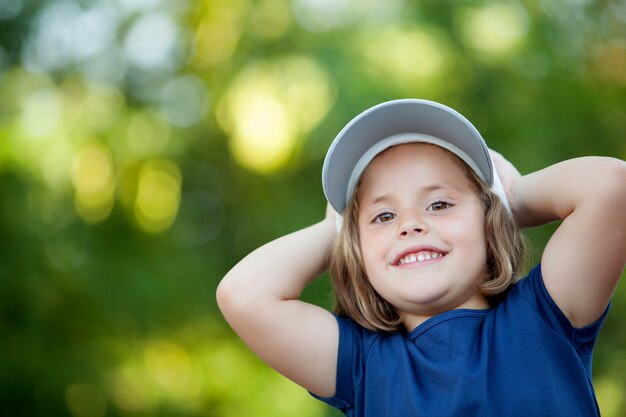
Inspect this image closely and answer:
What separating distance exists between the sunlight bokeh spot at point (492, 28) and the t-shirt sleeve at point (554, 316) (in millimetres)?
2826

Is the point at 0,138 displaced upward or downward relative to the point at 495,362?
upward

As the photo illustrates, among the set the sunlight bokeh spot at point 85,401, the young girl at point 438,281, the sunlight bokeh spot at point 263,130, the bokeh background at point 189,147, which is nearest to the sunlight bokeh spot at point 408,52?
the bokeh background at point 189,147

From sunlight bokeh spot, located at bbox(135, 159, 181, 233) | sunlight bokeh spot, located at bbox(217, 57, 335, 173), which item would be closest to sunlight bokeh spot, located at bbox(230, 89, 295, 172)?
sunlight bokeh spot, located at bbox(217, 57, 335, 173)

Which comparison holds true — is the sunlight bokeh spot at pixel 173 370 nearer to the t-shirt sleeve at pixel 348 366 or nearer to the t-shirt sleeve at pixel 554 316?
the t-shirt sleeve at pixel 348 366

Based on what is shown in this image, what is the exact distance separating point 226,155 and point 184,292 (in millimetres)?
736

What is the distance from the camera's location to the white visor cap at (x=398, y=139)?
151cm

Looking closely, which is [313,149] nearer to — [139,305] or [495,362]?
[139,305]

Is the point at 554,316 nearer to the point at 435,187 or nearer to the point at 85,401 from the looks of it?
the point at 435,187

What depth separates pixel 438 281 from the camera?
1.43 meters

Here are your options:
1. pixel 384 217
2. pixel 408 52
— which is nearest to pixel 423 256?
pixel 384 217

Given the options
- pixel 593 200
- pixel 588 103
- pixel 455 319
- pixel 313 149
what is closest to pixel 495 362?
pixel 455 319

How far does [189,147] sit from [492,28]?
1553mm

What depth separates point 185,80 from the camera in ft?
14.4

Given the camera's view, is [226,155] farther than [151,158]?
Yes
